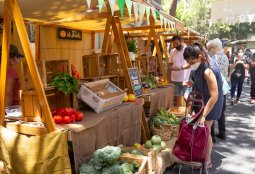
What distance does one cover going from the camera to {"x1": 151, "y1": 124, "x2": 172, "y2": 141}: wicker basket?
5469mm

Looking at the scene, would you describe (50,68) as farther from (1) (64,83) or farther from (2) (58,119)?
(2) (58,119)

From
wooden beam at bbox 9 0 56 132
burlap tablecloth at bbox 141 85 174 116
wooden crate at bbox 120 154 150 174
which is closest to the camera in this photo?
wooden beam at bbox 9 0 56 132

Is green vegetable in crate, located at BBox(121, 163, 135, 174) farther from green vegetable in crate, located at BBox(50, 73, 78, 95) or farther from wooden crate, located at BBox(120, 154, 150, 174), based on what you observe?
green vegetable in crate, located at BBox(50, 73, 78, 95)

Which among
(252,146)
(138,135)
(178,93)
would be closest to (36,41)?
(178,93)

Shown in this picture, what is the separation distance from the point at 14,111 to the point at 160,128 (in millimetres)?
2688

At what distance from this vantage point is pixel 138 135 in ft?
16.8

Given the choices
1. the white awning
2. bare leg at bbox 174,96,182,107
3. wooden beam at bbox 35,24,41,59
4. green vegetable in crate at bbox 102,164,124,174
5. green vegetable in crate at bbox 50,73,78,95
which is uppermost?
the white awning

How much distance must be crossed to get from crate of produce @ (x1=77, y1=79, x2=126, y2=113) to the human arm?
125 centimetres

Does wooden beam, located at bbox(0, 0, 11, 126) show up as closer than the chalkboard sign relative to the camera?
Yes

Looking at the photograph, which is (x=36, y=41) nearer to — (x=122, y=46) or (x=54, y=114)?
(x=122, y=46)

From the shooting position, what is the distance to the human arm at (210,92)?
4.05 metres

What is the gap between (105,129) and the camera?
A: 402cm

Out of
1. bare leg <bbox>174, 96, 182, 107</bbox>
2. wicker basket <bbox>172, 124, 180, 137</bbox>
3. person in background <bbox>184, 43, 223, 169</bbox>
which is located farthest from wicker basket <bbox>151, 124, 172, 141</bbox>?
bare leg <bbox>174, 96, 182, 107</bbox>

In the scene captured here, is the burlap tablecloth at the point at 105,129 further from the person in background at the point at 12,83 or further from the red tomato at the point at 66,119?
the person in background at the point at 12,83
